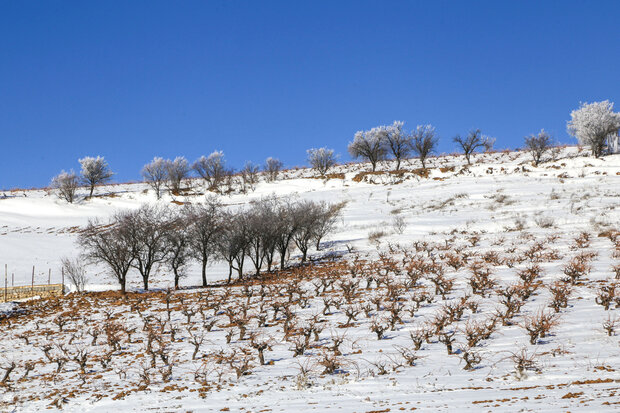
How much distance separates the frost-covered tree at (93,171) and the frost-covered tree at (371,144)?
143 ft

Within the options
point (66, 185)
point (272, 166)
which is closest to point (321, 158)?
point (272, 166)


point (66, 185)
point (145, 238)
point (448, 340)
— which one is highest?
point (66, 185)

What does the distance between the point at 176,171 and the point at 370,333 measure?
63.4 metres

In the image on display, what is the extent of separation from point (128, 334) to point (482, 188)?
39216 millimetres

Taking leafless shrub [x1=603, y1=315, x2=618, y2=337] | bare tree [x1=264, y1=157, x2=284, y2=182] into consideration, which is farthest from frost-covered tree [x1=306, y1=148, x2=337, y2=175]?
leafless shrub [x1=603, y1=315, x2=618, y2=337]

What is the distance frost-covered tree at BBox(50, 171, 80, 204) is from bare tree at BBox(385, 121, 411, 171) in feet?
166

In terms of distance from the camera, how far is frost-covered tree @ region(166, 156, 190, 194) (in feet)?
225

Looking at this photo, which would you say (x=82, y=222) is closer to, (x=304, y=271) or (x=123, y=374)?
(x=304, y=271)

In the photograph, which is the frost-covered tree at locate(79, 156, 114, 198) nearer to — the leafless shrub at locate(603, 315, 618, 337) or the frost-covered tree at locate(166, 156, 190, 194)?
the frost-covered tree at locate(166, 156, 190, 194)

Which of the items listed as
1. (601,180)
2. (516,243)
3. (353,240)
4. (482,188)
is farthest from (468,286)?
(601,180)

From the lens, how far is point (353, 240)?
33.5 m

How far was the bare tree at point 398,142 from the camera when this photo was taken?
69.0 meters

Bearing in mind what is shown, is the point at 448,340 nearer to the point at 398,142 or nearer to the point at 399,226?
the point at 399,226

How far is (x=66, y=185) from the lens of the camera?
64625 millimetres
